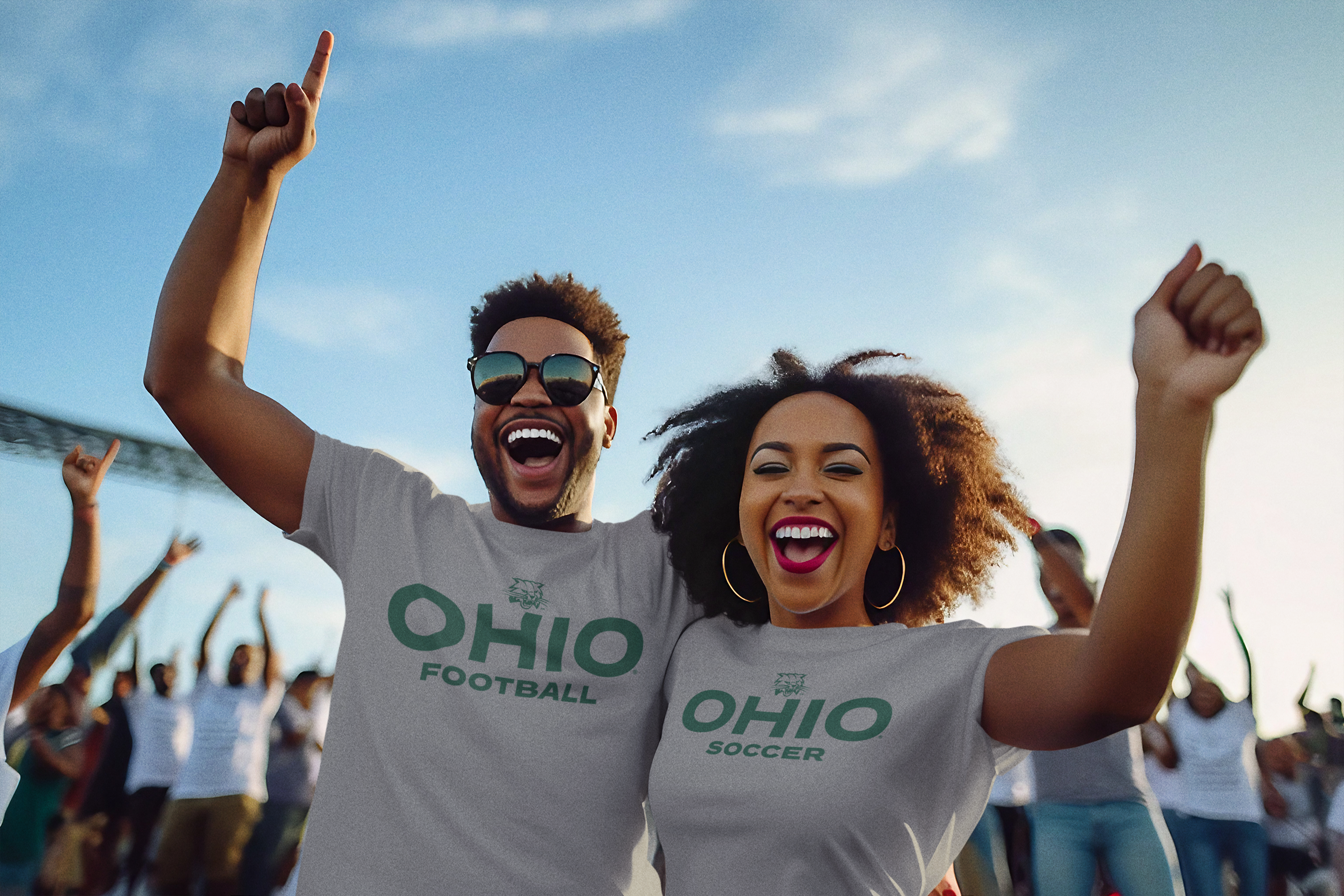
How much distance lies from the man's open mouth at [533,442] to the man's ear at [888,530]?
0.84 meters

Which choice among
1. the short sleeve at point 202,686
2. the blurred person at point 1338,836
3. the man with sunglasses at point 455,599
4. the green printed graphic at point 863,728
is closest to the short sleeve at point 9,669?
the man with sunglasses at point 455,599

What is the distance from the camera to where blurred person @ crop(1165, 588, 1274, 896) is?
540 centimetres

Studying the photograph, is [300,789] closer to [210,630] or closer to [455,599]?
[210,630]

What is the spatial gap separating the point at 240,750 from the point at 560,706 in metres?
4.77

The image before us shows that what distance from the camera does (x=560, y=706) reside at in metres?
2.18

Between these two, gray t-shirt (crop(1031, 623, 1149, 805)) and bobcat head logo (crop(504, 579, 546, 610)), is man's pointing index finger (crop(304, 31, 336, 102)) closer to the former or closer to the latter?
bobcat head logo (crop(504, 579, 546, 610))

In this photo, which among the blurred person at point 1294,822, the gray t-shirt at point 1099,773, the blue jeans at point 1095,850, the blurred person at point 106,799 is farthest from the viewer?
the blurred person at point 106,799

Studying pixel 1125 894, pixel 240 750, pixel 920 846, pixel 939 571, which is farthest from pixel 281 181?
pixel 240 750

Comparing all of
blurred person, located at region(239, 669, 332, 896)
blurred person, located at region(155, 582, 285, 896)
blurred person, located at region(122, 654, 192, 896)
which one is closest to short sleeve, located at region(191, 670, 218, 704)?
blurred person, located at region(155, 582, 285, 896)

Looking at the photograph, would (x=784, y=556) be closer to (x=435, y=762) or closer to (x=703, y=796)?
(x=703, y=796)


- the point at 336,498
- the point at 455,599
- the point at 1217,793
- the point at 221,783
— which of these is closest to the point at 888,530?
the point at 455,599

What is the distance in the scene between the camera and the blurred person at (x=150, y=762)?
6.62 metres

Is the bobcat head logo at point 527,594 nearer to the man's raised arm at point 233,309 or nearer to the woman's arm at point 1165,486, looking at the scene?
the man's raised arm at point 233,309

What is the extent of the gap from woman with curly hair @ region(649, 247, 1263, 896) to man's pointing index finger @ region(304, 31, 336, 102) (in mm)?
1271
